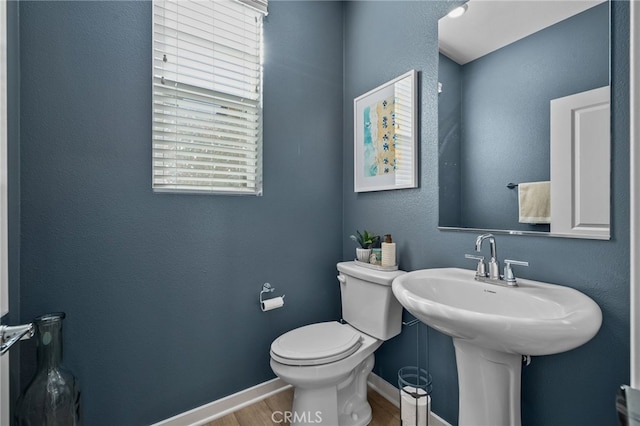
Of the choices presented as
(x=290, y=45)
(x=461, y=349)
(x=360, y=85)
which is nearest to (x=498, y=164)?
(x=461, y=349)

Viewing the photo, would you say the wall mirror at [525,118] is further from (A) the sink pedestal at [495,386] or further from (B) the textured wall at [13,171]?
(B) the textured wall at [13,171]

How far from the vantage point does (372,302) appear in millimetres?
1583

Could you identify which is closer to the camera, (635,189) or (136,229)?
(635,189)

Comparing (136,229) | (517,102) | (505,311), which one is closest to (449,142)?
(517,102)

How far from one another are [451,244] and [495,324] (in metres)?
0.65

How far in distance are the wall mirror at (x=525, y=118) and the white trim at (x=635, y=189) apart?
2.43ft

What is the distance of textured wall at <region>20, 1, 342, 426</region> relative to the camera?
49.8 inches

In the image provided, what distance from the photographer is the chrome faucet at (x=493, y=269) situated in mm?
1130

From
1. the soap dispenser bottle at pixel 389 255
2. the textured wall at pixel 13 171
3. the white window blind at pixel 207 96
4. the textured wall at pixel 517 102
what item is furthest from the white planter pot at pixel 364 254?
the textured wall at pixel 13 171

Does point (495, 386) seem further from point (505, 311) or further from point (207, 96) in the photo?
point (207, 96)

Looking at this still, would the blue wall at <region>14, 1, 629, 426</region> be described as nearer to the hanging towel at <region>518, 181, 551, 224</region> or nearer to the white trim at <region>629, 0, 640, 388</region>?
the hanging towel at <region>518, 181, 551, 224</region>

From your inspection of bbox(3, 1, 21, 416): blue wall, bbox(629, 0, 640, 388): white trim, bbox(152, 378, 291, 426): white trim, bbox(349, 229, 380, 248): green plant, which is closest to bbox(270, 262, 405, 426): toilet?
bbox(349, 229, 380, 248): green plant

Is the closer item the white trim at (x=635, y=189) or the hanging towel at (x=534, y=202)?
the white trim at (x=635, y=189)

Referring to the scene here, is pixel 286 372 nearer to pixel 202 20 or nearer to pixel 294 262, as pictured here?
pixel 294 262
